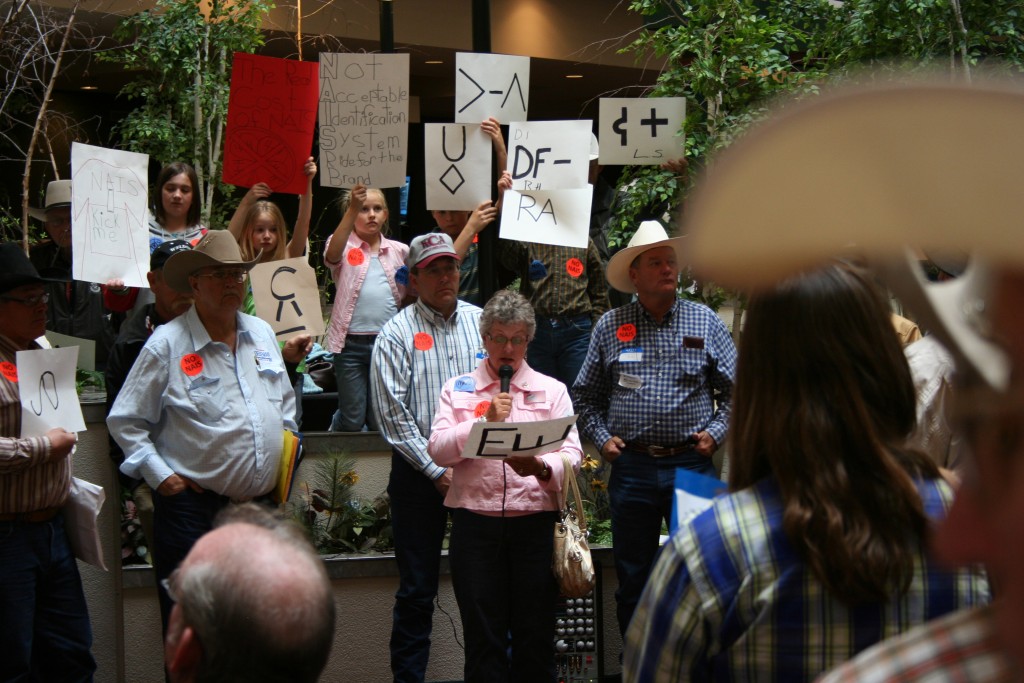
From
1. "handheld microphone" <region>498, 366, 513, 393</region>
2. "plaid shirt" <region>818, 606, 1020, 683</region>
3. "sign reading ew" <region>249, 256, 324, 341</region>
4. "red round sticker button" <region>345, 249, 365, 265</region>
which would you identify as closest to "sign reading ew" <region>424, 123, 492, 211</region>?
"red round sticker button" <region>345, 249, 365, 265</region>

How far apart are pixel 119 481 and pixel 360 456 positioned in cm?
115

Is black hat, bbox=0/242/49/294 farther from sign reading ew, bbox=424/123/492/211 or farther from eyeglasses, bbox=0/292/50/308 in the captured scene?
sign reading ew, bbox=424/123/492/211

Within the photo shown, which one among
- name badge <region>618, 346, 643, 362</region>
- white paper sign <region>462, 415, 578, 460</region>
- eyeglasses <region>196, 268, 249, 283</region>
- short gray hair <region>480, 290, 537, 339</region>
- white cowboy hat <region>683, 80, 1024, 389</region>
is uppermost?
white cowboy hat <region>683, 80, 1024, 389</region>

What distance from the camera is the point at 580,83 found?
13547mm

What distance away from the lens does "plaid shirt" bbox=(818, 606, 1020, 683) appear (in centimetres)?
85

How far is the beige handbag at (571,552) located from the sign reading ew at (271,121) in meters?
1.98

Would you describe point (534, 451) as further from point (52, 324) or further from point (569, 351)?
point (52, 324)

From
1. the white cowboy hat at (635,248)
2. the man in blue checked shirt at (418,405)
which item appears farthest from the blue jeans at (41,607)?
the white cowboy hat at (635,248)

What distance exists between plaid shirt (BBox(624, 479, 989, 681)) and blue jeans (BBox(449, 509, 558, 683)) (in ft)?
8.30

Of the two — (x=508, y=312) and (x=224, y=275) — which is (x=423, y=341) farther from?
(x=224, y=275)

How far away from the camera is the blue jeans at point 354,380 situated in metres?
5.65

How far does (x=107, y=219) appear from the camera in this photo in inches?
189

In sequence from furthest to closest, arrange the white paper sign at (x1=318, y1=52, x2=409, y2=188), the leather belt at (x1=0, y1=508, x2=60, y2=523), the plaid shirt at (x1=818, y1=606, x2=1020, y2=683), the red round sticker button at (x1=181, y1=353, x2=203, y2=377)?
1. the white paper sign at (x1=318, y1=52, x2=409, y2=188)
2. the red round sticker button at (x1=181, y1=353, x2=203, y2=377)
3. the leather belt at (x1=0, y1=508, x2=60, y2=523)
4. the plaid shirt at (x1=818, y1=606, x2=1020, y2=683)

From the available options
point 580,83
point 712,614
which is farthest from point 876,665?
point 580,83
